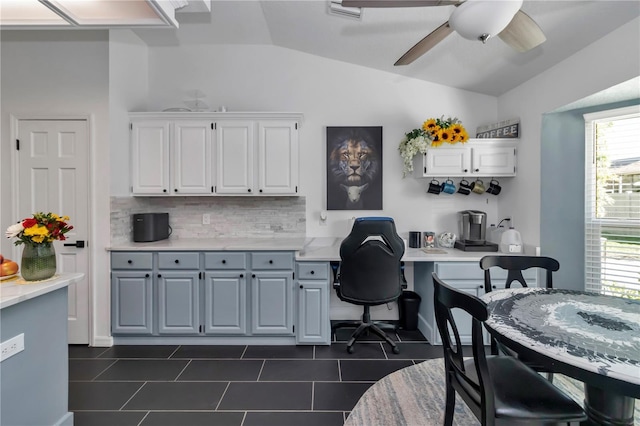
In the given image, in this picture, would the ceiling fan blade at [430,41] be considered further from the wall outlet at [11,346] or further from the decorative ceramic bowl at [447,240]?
the wall outlet at [11,346]

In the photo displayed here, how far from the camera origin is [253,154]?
10.5 feet

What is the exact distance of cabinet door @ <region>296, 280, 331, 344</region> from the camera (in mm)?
2861

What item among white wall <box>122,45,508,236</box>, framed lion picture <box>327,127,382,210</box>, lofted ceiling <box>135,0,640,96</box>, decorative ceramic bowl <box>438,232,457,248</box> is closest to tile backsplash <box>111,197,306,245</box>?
white wall <box>122,45,508,236</box>

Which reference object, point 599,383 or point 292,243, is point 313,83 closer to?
point 292,243

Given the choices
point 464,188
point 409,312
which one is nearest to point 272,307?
point 409,312

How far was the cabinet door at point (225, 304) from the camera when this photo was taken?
2.89m

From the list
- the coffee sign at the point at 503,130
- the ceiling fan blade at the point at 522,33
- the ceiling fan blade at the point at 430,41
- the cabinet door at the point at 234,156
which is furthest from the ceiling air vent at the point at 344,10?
the coffee sign at the point at 503,130

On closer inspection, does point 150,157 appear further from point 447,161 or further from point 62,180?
point 447,161

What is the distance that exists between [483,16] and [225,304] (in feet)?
→ 9.21

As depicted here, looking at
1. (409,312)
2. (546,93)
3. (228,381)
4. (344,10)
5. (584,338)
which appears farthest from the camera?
(409,312)

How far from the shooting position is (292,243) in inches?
123

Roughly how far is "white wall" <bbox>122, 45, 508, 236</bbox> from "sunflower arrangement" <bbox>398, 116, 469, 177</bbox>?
13.0 inches

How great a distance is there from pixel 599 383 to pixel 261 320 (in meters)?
2.41

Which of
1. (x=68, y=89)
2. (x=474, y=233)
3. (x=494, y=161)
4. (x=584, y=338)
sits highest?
(x=68, y=89)
